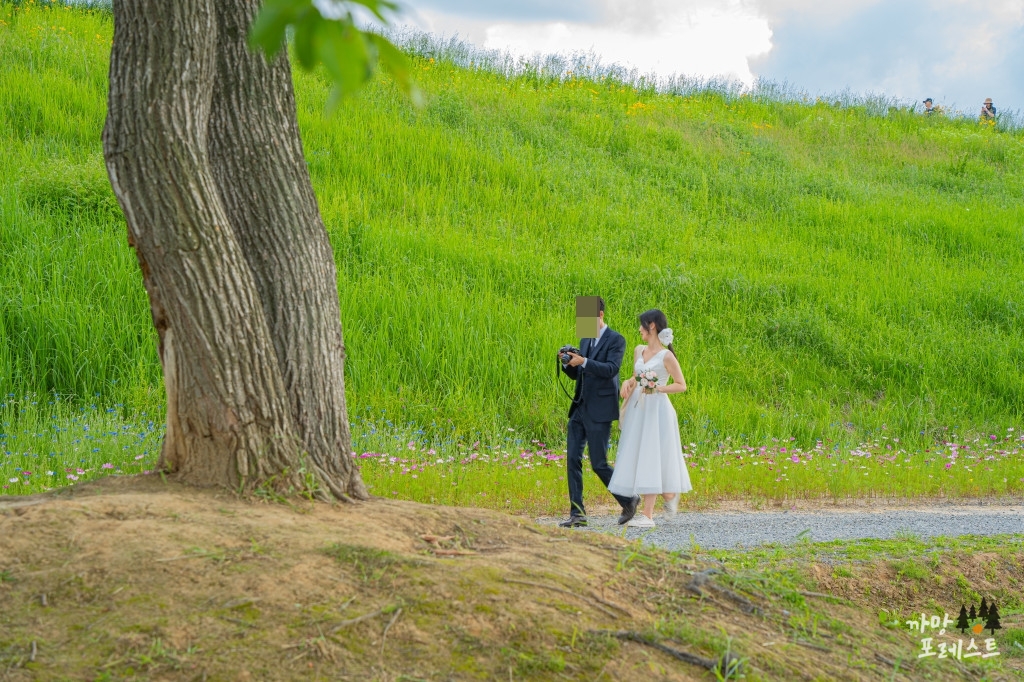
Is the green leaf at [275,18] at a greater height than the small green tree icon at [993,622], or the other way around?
the green leaf at [275,18]

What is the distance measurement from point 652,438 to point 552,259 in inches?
366

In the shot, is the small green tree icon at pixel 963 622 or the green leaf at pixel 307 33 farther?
the small green tree icon at pixel 963 622

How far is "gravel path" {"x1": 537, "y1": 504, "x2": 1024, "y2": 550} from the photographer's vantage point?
799cm

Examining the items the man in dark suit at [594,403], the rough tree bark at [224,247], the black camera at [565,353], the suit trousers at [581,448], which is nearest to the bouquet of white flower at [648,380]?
the man in dark suit at [594,403]

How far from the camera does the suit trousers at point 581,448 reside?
27.2 ft

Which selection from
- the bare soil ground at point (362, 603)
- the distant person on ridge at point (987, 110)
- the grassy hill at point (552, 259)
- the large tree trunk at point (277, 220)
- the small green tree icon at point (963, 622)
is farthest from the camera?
the distant person on ridge at point (987, 110)

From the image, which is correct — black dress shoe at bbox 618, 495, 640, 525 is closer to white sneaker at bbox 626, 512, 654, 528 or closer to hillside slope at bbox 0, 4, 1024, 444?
white sneaker at bbox 626, 512, 654, 528

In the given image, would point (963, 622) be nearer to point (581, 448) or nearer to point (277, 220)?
point (581, 448)

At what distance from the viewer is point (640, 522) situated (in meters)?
8.40

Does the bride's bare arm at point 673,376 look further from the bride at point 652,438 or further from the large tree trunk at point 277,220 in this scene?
the large tree trunk at point 277,220

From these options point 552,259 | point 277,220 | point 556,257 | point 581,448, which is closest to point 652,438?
point 581,448

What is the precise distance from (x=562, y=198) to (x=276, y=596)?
16798 mm

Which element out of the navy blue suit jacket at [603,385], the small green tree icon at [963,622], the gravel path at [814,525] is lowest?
the gravel path at [814,525]

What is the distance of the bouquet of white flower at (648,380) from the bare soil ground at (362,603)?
3.15 m
